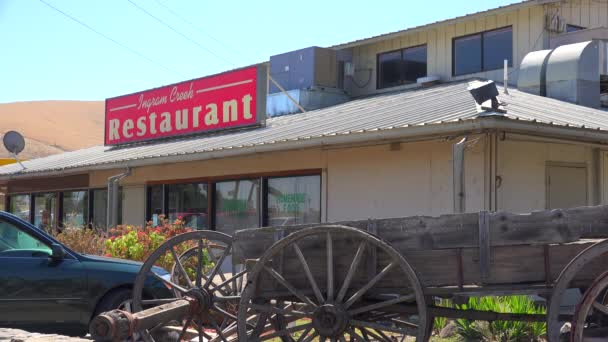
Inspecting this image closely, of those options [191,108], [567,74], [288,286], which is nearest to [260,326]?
[288,286]

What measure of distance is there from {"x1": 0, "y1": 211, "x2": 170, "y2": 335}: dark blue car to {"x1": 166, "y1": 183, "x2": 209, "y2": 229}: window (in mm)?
7387

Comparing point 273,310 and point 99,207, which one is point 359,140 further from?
point 99,207

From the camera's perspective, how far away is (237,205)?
590 inches

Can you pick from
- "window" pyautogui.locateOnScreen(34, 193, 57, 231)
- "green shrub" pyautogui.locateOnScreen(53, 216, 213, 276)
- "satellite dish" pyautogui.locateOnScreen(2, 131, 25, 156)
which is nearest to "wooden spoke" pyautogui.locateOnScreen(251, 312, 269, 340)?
"green shrub" pyautogui.locateOnScreen(53, 216, 213, 276)

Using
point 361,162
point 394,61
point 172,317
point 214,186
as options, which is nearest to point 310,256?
point 172,317

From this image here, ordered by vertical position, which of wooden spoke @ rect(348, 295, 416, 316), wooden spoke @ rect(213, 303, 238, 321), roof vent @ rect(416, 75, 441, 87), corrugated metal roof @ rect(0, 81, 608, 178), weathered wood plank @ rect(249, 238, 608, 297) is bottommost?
wooden spoke @ rect(213, 303, 238, 321)

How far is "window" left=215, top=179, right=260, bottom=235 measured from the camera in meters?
14.6

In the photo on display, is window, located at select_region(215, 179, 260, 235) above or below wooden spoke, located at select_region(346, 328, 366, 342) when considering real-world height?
above

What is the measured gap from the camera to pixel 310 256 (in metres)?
5.86

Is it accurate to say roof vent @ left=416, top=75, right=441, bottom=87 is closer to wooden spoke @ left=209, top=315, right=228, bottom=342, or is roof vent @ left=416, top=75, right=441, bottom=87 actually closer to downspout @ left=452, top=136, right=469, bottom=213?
downspout @ left=452, top=136, right=469, bottom=213

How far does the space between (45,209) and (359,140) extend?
1335 cm

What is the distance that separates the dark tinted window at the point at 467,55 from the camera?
18031 mm

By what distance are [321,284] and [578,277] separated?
1814 millimetres

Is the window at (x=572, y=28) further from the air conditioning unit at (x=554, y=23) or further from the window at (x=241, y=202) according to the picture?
the window at (x=241, y=202)
